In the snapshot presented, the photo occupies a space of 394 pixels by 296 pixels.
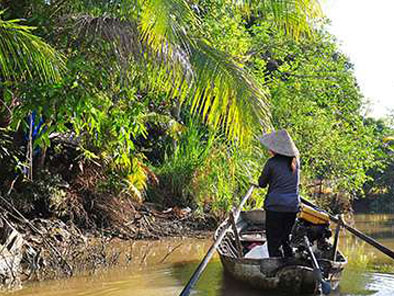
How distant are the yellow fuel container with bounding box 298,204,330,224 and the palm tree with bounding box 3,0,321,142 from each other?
3.41ft

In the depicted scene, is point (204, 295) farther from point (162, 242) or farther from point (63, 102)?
point (162, 242)

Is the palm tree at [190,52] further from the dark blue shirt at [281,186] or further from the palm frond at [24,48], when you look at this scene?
the palm frond at [24,48]

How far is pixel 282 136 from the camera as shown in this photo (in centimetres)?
583

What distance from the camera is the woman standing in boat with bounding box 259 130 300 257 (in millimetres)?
5867

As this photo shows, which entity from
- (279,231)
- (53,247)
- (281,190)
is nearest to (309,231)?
(279,231)

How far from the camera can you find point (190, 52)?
636 centimetres

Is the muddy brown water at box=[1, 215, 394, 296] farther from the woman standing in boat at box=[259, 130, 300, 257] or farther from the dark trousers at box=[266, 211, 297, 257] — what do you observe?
the woman standing in boat at box=[259, 130, 300, 257]

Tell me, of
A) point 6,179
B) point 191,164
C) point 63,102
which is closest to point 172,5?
point 63,102

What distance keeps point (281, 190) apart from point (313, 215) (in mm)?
583

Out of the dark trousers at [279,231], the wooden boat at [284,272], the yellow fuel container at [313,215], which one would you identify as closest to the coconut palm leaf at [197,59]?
the dark trousers at [279,231]

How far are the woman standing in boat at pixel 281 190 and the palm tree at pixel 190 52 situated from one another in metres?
0.25

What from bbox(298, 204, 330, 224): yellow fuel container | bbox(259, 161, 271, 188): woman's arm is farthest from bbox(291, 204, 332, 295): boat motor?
bbox(259, 161, 271, 188): woman's arm

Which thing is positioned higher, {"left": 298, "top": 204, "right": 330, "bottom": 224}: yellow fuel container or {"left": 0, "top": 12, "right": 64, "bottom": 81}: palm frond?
{"left": 0, "top": 12, "right": 64, "bottom": 81}: palm frond

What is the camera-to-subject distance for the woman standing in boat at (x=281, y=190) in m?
5.87
